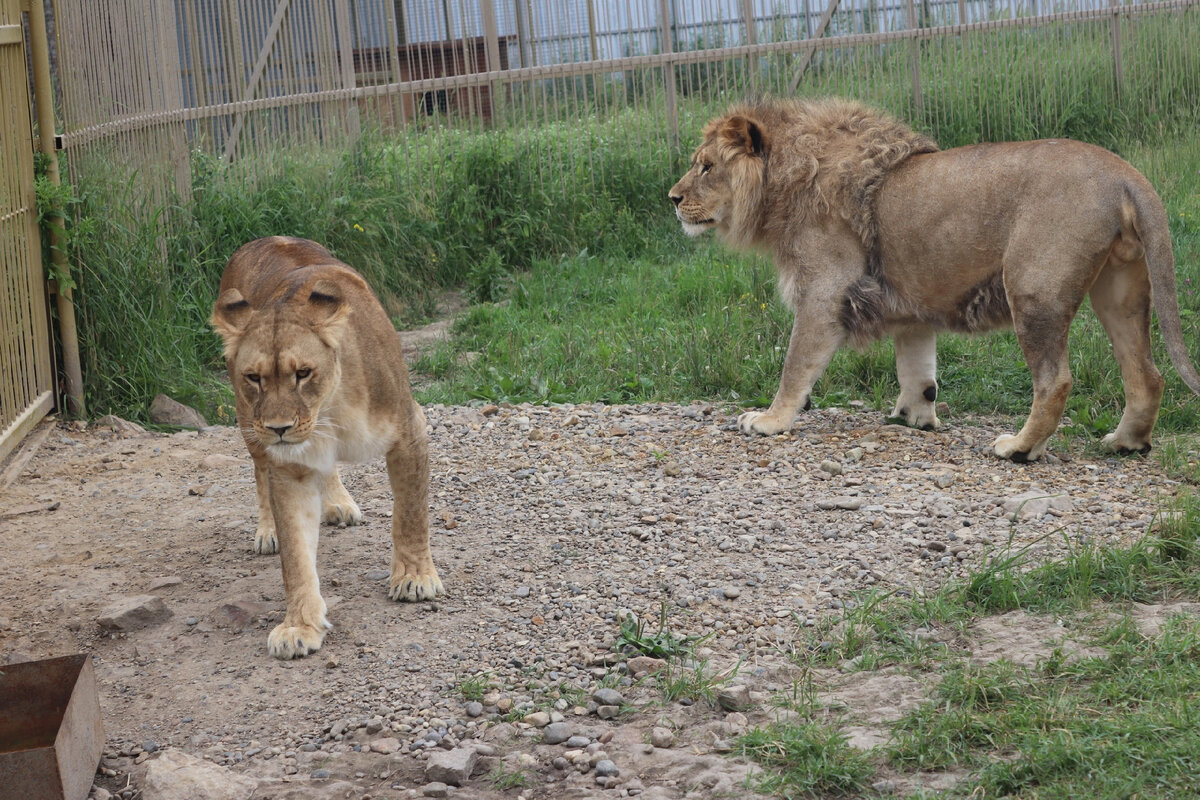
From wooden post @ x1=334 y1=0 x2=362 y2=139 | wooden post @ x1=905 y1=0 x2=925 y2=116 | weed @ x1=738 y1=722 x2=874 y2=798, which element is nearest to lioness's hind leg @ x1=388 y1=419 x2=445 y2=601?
weed @ x1=738 y1=722 x2=874 y2=798

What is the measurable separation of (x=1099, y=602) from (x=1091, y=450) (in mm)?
1958

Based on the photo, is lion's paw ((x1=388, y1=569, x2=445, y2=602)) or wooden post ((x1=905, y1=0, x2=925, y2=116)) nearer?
lion's paw ((x1=388, y1=569, x2=445, y2=602))

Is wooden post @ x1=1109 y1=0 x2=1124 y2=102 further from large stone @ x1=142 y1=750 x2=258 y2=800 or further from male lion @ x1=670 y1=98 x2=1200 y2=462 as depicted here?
large stone @ x1=142 y1=750 x2=258 y2=800

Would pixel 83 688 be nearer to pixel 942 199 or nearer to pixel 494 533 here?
pixel 494 533

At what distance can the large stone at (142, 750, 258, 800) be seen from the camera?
322 cm

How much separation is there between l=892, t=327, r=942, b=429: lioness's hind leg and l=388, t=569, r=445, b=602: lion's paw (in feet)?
9.67

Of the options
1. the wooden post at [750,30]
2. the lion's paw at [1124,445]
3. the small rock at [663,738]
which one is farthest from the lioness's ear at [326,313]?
the wooden post at [750,30]

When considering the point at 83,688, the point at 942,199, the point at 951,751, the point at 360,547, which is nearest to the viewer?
the point at 951,751

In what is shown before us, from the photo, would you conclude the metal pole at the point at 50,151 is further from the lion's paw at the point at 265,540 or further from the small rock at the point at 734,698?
the small rock at the point at 734,698

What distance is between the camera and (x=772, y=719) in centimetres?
344

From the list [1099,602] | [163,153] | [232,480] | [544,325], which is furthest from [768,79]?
[1099,602]

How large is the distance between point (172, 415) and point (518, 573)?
3325 mm

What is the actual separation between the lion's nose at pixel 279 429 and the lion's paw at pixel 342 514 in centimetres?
144

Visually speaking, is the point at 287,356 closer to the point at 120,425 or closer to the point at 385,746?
the point at 385,746
